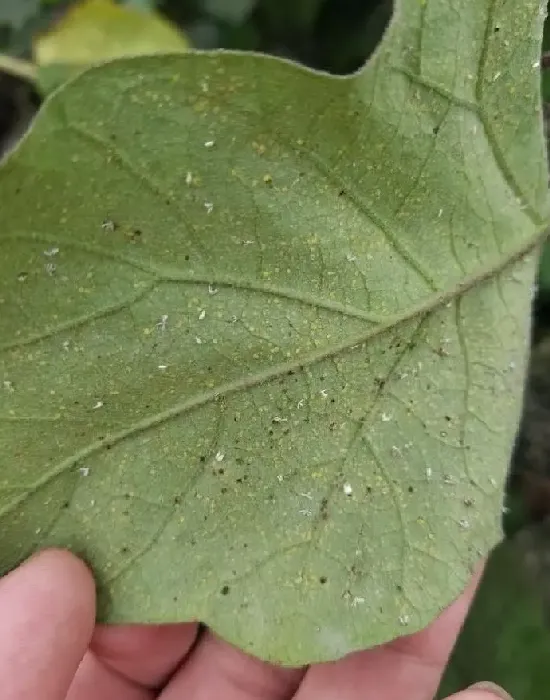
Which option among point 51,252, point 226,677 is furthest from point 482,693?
point 51,252

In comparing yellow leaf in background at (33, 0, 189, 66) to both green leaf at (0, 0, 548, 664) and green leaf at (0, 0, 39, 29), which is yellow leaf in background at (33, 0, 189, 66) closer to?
green leaf at (0, 0, 39, 29)

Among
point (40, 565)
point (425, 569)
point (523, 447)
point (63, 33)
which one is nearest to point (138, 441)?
point (40, 565)

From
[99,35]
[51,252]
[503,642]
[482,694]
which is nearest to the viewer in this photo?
[51,252]

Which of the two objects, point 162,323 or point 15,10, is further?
point 15,10

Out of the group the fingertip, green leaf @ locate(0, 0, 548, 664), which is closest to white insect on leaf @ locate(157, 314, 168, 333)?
green leaf @ locate(0, 0, 548, 664)

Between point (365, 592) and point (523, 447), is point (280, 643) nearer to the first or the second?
point (365, 592)

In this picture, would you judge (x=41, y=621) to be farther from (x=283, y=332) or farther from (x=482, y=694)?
(x=482, y=694)

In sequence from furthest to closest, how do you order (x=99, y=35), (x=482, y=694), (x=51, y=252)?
(x=99, y=35), (x=482, y=694), (x=51, y=252)
